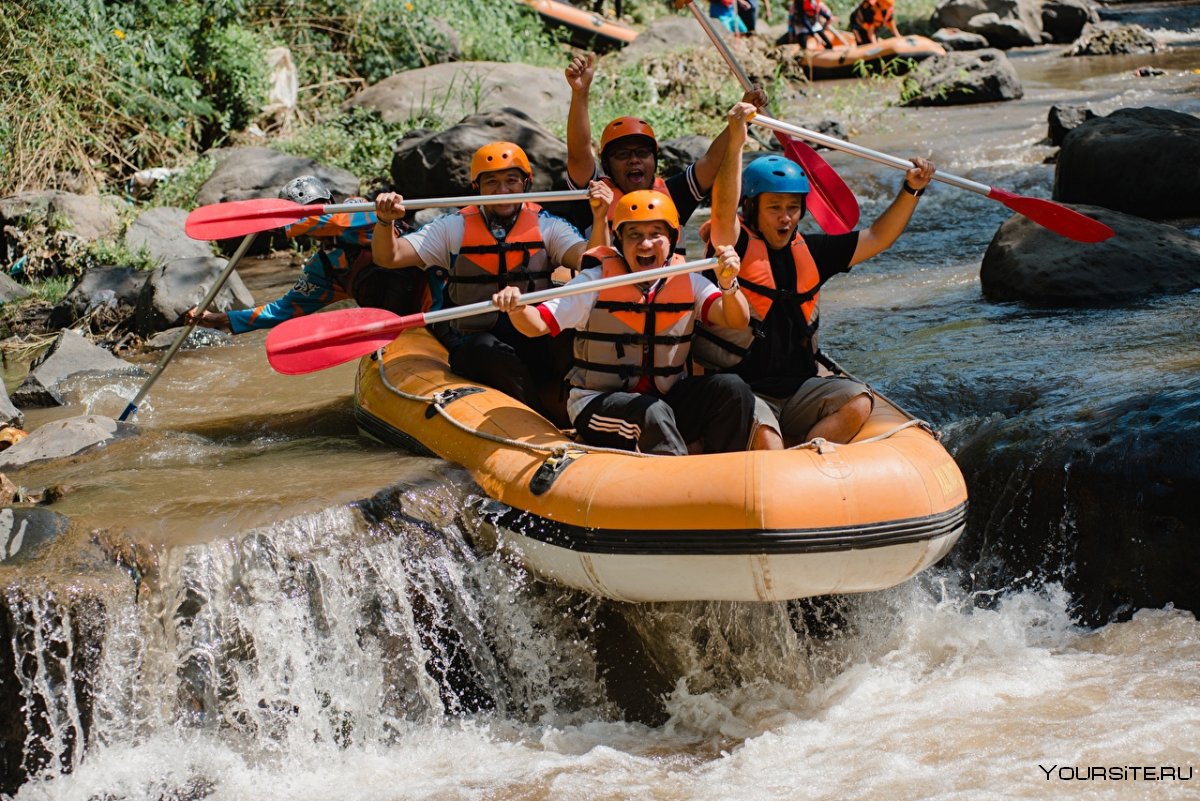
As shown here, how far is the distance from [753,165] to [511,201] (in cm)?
97

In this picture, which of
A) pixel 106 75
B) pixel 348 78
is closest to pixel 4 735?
pixel 106 75

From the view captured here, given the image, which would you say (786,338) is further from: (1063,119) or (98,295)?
(1063,119)

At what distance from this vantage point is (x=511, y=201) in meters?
4.79

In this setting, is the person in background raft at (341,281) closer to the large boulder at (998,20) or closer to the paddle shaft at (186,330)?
the paddle shaft at (186,330)

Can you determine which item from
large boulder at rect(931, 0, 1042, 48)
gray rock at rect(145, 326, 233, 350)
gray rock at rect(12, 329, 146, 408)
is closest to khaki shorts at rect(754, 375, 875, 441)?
gray rock at rect(12, 329, 146, 408)

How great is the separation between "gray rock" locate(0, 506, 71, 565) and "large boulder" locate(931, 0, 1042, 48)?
16640 millimetres

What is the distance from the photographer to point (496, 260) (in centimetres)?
495

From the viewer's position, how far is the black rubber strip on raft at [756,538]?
354 cm

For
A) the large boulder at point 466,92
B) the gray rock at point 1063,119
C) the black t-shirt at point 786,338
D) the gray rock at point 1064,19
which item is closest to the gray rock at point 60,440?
the black t-shirt at point 786,338

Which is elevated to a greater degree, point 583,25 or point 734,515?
point 583,25

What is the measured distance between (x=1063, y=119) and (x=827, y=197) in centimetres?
616

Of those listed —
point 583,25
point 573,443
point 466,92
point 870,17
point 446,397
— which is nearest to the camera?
point 573,443

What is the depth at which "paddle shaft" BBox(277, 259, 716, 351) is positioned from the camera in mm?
4035

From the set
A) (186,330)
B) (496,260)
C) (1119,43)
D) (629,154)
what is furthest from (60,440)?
(1119,43)
